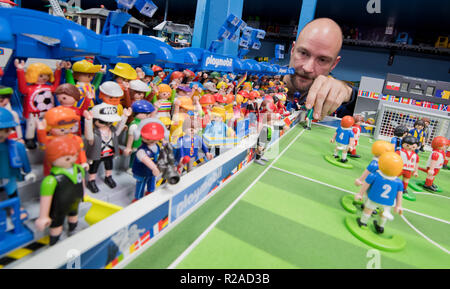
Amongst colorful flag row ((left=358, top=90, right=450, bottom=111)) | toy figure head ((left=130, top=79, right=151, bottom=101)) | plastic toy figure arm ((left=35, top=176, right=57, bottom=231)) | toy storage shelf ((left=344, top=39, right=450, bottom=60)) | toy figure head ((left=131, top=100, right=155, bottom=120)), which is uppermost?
toy storage shelf ((left=344, top=39, right=450, bottom=60))

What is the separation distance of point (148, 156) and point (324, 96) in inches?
372

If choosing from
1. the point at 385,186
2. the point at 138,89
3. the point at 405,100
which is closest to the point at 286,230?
the point at 385,186

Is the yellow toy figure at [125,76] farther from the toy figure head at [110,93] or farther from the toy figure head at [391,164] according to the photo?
the toy figure head at [391,164]

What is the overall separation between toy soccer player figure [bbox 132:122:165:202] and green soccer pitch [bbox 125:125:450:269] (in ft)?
2.27

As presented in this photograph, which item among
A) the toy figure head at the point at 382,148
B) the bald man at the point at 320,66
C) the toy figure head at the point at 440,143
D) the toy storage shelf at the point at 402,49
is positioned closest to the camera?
the toy figure head at the point at 382,148

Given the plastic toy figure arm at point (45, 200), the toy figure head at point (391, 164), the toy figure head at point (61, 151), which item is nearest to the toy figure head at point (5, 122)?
the toy figure head at point (61, 151)

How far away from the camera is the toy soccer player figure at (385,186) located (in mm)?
3426

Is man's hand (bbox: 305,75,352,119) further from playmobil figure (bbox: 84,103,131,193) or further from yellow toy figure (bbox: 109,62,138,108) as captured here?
playmobil figure (bbox: 84,103,131,193)

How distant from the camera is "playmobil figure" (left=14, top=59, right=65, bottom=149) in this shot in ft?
9.95

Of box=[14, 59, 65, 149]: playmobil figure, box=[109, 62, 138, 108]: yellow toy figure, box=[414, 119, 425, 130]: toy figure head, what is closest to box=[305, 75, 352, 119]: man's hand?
box=[414, 119, 425, 130]: toy figure head

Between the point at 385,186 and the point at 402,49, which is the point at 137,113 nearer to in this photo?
the point at 385,186

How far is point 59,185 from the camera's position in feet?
7.09

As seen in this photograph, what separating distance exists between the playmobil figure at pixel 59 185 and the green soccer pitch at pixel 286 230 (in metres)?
0.84
